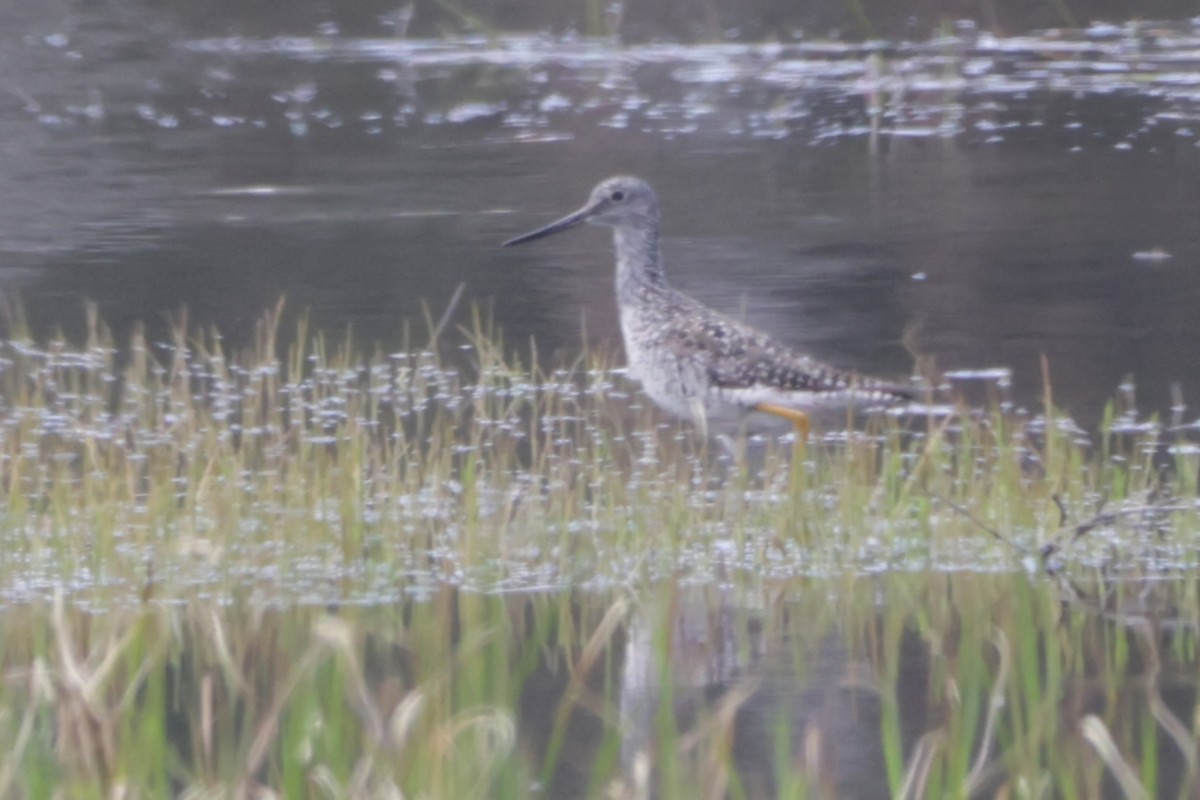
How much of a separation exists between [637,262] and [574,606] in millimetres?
2459

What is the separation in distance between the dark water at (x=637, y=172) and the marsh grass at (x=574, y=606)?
167 cm

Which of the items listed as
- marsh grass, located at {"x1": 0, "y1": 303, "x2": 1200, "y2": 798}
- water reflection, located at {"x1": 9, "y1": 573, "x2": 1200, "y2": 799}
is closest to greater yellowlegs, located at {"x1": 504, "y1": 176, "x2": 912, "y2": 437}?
marsh grass, located at {"x1": 0, "y1": 303, "x2": 1200, "y2": 798}

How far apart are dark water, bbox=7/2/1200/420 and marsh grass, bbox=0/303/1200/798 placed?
1665 mm

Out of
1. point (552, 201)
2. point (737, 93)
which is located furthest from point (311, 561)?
point (737, 93)

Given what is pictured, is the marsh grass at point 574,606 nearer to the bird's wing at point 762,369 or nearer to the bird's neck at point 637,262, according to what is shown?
the bird's wing at point 762,369

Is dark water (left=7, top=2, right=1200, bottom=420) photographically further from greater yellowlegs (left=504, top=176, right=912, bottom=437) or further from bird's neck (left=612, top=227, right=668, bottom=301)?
greater yellowlegs (left=504, top=176, right=912, bottom=437)

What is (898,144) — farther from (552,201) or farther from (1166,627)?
(1166,627)

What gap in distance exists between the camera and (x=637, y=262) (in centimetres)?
747

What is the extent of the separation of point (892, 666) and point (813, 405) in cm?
210

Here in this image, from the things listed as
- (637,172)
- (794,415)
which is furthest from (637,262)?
(637,172)

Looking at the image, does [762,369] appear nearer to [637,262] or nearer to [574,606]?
[637,262]

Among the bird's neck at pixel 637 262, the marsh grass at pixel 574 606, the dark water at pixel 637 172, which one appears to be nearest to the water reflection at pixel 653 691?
the marsh grass at pixel 574 606

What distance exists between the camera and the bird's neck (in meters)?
7.39

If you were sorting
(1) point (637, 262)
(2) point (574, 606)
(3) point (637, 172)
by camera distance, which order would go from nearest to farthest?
(2) point (574, 606) < (1) point (637, 262) < (3) point (637, 172)
